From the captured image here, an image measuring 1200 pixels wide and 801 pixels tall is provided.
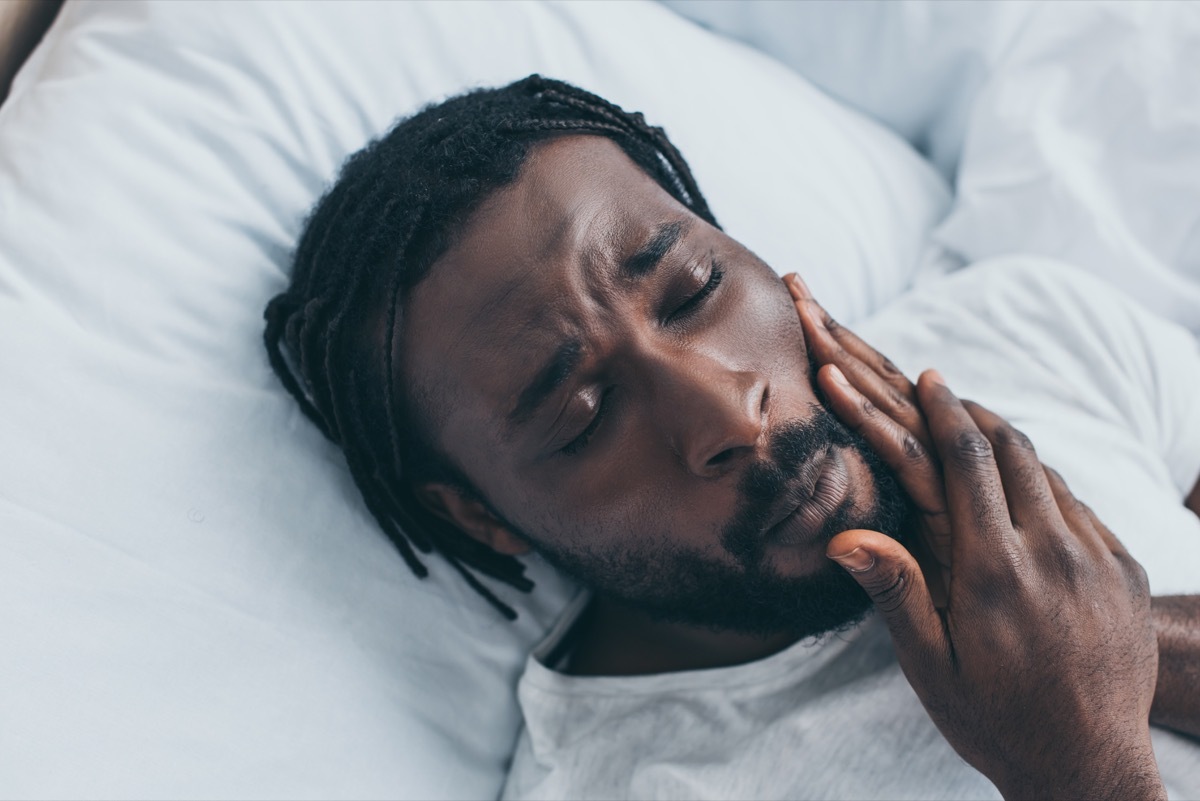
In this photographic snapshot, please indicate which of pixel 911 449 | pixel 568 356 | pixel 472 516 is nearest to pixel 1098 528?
pixel 911 449

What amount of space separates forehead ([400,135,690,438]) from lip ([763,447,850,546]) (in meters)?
0.32

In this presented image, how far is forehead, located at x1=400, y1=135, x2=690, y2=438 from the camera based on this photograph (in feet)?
3.74

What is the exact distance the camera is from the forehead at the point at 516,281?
1.14m

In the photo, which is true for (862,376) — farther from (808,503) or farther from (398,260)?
(398,260)

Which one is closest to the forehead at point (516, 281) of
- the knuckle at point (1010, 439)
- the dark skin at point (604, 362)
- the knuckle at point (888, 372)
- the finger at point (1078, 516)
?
the dark skin at point (604, 362)

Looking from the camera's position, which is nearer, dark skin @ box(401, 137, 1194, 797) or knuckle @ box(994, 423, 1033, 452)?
dark skin @ box(401, 137, 1194, 797)

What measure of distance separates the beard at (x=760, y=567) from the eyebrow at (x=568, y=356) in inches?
8.3

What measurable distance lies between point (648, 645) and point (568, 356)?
1.93 ft

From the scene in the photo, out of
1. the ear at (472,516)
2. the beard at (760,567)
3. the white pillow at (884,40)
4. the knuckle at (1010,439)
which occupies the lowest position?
the ear at (472,516)

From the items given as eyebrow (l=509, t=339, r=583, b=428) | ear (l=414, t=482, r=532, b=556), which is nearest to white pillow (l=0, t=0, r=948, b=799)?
ear (l=414, t=482, r=532, b=556)

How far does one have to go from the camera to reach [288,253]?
145 cm

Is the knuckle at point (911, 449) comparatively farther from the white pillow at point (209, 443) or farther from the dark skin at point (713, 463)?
the white pillow at point (209, 443)

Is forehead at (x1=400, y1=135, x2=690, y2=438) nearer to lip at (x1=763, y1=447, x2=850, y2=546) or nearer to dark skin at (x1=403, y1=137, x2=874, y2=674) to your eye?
dark skin at (x1=403, y1=137, x2=874, y2=674)

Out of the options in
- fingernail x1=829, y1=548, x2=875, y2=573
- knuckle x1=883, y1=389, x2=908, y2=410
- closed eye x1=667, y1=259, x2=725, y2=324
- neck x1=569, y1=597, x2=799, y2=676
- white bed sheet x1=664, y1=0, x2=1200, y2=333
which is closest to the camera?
fingernail x1=829, y1=548, x2=875, y2=573
